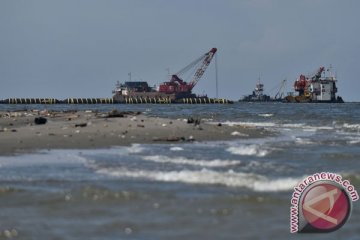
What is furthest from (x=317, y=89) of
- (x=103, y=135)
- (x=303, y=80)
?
(x=103, y=135)

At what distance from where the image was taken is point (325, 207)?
9.08m

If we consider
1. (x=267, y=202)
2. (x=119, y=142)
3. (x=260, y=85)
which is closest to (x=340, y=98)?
(x=260, y=85)

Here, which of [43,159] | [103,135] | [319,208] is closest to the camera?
[319,208]

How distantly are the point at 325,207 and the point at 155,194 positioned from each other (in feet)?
10.8

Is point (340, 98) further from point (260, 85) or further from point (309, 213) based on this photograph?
point (309, 213)

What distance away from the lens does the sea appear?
29.1ft

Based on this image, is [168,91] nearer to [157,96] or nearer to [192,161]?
[157,96]

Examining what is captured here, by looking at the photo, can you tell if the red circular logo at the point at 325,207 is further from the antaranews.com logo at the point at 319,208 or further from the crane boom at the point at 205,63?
the crane boom at the point at 205,63

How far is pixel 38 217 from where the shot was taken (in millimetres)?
9570

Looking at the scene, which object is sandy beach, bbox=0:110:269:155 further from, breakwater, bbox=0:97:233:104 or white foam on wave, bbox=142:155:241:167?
breakwater, bbox=0:97:233:104

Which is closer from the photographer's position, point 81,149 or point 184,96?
point 81,149

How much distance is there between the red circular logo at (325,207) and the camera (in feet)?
29.1

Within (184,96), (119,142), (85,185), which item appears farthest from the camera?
(184,96)

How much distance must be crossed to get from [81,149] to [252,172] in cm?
708
